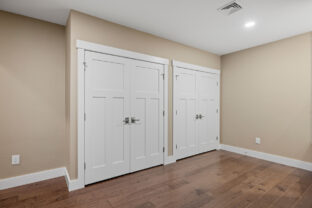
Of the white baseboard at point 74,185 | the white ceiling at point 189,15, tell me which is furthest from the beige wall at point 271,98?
the white baseboard at point 74,185

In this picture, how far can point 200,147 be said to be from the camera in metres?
4.02

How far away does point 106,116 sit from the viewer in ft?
8.65

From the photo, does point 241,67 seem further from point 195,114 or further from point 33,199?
point 33,199

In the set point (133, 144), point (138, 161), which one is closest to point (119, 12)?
point (133, 144)

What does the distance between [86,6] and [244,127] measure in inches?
163

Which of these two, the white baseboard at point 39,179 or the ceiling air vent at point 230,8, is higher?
the ceiling air vent at point 230,8

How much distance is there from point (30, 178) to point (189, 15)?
3.59 m

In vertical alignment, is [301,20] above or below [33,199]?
above

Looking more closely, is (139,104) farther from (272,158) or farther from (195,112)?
(272,158)

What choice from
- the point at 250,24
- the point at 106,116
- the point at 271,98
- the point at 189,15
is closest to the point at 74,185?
the point at 106,116


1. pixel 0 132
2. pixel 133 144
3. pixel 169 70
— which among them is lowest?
pixel 133 144

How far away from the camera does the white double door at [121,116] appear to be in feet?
8.24

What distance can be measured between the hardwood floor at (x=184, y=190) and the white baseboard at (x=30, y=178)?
0.09 metres

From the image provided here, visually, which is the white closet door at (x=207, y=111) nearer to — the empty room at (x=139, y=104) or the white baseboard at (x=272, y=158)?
the empty room at (x=139, y=104)
